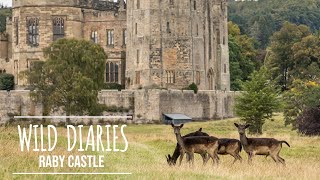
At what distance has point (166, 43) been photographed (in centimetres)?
7800

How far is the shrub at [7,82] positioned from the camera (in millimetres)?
84938

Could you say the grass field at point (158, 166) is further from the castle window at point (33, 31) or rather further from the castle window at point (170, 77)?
the castle window at point (33, 31)

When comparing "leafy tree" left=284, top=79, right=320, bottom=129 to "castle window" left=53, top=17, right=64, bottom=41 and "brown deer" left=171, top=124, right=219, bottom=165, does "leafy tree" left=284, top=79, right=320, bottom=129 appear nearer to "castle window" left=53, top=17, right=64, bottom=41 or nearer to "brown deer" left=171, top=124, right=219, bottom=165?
"castle window" left=53, top=17, right=64, bottom=41

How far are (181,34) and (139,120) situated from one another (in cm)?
894

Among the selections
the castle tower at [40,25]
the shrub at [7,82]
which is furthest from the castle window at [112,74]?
the shrub at [7,82]

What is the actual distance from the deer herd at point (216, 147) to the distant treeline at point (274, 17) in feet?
390

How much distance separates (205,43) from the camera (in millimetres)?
81375

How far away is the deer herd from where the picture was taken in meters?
30.5

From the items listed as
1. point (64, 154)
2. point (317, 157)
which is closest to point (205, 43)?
point (317, 157)

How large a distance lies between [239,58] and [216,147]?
2765 inches

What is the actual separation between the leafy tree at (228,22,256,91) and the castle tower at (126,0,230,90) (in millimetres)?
11675

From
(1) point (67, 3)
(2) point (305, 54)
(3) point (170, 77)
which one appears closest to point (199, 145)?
(3) point (170, 77)

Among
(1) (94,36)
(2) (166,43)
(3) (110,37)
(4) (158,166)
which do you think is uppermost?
(1) (94,36)

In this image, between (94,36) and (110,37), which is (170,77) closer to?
(110,37)
